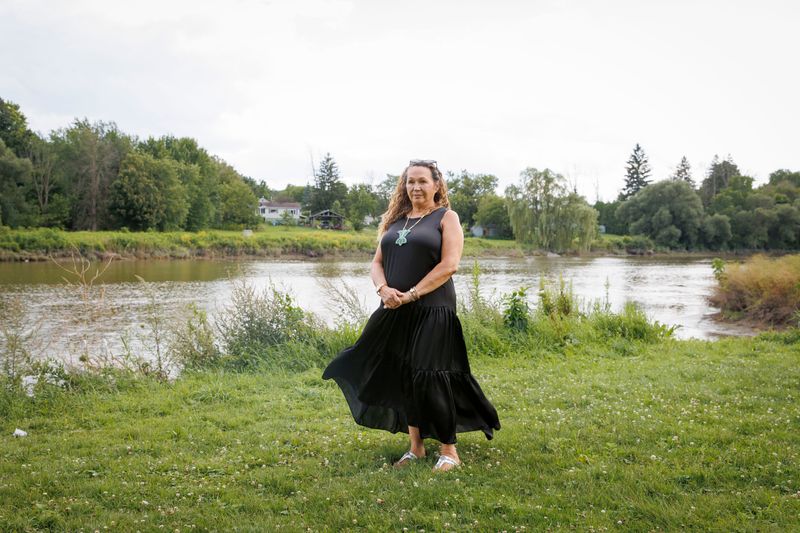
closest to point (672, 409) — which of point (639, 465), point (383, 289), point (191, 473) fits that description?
point (639, 465)

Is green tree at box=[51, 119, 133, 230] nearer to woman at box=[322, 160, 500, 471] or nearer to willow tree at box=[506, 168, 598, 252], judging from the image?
willow tree at box=[506, 168, 598, 252]

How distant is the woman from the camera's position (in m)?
4.55

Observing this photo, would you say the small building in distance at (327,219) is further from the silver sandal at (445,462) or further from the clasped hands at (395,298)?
the silver sandal at (445,462)

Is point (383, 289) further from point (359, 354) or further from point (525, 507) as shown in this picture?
point (525, 507)

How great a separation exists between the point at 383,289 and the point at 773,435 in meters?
3.64

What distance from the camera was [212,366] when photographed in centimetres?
922

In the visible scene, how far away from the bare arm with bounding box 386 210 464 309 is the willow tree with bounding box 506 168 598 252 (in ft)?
180

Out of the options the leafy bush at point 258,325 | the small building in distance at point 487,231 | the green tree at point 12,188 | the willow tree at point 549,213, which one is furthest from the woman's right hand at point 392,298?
the small building in distance at point 487,231

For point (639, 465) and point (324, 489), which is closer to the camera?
point (324, 489)

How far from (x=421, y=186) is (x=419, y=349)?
1.36 m

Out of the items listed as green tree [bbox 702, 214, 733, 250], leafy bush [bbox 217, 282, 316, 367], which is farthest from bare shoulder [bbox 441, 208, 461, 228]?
green tree [bbox 702, 214, 733, 250]

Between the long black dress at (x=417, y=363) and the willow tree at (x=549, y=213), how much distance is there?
180ft

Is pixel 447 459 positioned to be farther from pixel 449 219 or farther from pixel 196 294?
pixel 196 294

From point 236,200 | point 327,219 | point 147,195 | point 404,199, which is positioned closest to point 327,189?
point 327,219
